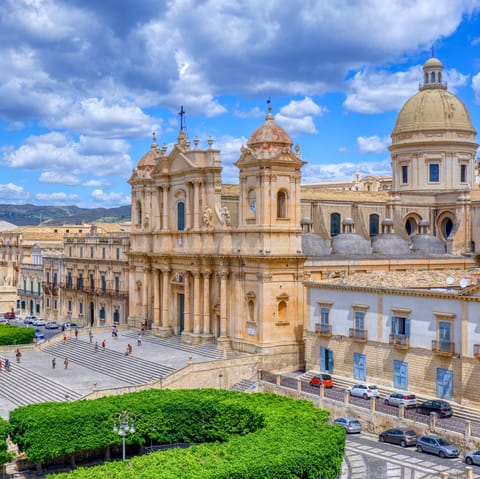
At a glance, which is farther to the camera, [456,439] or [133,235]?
[133,235]

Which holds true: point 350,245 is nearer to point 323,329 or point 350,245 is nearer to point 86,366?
point 323,329

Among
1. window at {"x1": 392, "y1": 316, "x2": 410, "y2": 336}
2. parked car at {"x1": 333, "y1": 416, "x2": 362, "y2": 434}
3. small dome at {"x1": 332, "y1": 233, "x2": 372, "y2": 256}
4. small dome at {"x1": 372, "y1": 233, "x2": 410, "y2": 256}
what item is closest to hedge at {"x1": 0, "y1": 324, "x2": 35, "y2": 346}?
A: small dome at {"x1": 332, "y1": 233, "x2": 372, "y2": 256}

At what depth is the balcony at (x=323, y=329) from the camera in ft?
148

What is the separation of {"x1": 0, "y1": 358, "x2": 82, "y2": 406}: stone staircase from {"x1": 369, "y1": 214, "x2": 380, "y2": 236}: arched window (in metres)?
29.8

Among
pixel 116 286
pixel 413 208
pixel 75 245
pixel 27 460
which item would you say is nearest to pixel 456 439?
pixel 27 460

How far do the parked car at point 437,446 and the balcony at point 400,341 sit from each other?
740cm

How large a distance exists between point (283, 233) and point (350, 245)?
962cm

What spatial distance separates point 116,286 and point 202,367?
28.4 metres

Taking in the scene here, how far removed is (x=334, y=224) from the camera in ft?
200

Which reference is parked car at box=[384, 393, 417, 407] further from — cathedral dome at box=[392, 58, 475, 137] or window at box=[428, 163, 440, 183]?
cathedral dome at box=[392, 58, 475, 137]

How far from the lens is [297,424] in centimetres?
3061

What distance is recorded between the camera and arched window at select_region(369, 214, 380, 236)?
6325cm

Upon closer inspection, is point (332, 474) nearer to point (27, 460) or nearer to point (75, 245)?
point (27, 460)

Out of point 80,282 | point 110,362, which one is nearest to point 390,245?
point 110,362
